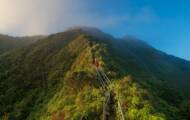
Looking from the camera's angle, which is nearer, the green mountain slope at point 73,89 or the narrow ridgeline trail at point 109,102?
the narrow ridgeline trail at point 109,102

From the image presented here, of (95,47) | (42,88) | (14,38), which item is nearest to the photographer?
(42,88)

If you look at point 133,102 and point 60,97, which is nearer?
point 133,102

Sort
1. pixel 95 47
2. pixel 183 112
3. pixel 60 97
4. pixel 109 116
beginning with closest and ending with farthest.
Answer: pixel 109 116, pixel 183 112, pixel 60 97, pixel 95 47

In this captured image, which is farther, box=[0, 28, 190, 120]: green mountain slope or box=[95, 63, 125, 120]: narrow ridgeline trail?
box=[0, 28, 190, 120]: green mountain slope

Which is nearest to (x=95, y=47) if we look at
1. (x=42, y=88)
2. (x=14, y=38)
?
(x=42, y=88)

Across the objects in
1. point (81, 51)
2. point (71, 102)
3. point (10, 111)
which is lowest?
point (10, 111)

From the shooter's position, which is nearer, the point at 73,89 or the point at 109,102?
the point at 109,102

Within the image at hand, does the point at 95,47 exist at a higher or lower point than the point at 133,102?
higher

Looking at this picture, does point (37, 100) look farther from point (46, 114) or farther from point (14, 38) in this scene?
point (14, 38)
